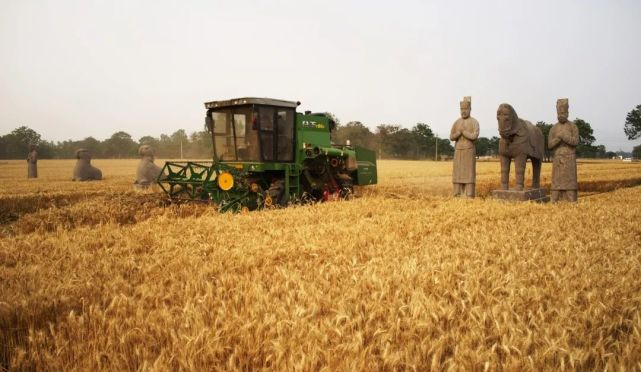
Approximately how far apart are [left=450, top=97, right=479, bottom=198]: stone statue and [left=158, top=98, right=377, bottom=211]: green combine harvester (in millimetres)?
3900

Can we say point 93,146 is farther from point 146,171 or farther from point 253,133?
point 253,133

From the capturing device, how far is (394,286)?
3.27 m

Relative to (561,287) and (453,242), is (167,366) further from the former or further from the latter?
(453,242)

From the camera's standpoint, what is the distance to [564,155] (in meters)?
12.4

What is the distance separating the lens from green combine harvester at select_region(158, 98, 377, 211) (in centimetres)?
1062

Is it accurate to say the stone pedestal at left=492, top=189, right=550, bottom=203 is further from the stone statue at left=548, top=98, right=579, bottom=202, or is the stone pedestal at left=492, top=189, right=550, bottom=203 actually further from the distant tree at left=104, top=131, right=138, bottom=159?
the distant tree at left=104, top=131, right=138, bottom=159

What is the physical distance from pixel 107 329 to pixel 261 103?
9.12 metres

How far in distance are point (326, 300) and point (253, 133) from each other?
9.01 metres

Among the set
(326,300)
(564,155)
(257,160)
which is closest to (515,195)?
(564,155)

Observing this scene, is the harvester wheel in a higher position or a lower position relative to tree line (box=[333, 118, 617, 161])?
lower

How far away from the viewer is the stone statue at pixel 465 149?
41.4ft

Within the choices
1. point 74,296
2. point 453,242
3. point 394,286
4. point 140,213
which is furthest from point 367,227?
point 140,213

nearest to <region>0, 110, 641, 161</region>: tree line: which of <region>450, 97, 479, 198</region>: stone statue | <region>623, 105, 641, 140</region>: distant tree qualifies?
<region>623, 105, 641, 140</region>: distant tree

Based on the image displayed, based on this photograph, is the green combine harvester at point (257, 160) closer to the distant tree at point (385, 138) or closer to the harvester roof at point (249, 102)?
the harvester roof at point (249, 102)
